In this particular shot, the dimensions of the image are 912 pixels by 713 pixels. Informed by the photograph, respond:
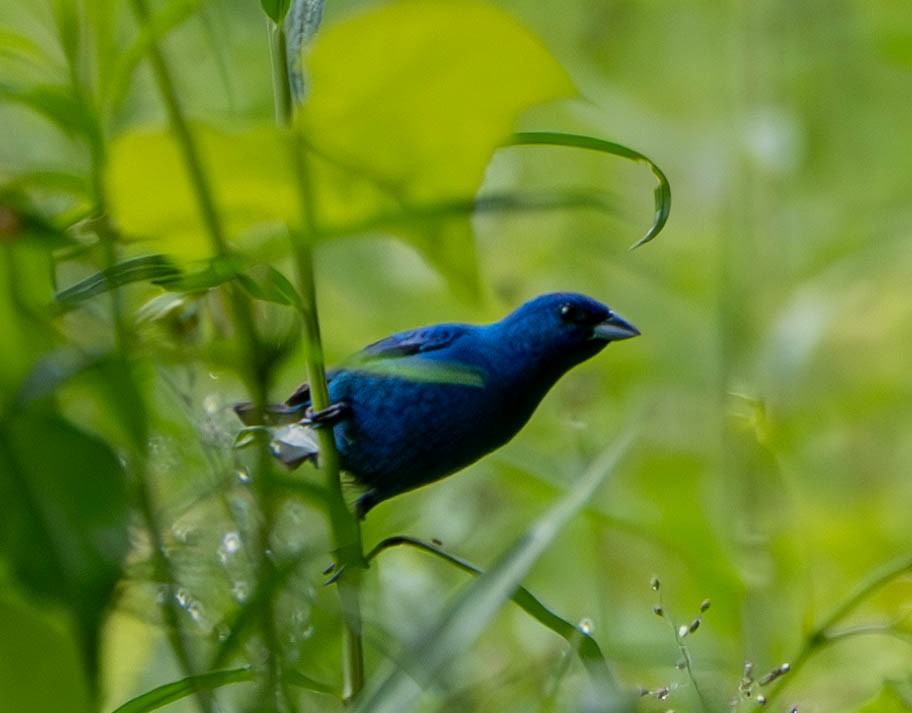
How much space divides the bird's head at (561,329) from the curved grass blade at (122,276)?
18.7 inches

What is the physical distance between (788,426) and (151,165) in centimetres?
145

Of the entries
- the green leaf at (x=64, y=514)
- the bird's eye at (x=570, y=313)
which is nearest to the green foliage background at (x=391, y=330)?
the green leaf at (x=64, y=514)

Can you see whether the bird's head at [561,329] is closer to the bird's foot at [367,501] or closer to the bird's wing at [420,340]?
the bird's wing at [420,340]

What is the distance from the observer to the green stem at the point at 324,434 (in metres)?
0.65

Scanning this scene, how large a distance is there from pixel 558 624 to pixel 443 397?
0.31m

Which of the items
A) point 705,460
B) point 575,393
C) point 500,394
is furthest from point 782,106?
point 500,394

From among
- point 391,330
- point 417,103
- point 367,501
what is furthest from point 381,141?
point 391,330

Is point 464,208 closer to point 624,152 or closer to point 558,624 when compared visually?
point 624,152

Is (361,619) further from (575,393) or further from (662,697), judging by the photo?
(575,393)

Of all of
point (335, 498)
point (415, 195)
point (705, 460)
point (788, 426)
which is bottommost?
point (705, 460)

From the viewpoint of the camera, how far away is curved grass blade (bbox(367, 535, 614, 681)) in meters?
0.67

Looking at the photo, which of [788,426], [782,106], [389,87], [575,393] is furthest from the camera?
[782,106]

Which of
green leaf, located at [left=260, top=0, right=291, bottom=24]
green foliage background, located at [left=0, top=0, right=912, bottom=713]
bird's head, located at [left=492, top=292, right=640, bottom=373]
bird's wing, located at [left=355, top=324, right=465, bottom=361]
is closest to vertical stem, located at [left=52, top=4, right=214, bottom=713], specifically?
green foliage background, located at [left=0, top=0, right=912, bottom=713]

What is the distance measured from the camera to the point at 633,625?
1779 millimetres
